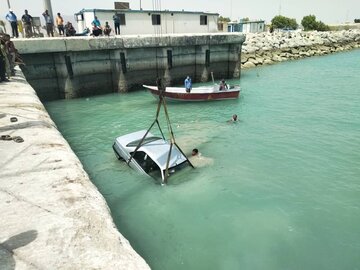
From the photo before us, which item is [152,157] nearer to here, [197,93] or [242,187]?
[242,187]

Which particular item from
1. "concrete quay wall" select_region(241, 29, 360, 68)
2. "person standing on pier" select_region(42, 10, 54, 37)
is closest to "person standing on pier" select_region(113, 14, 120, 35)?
"person standing on pier" select_region(42, 10, 54, 37)

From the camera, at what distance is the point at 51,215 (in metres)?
5.93

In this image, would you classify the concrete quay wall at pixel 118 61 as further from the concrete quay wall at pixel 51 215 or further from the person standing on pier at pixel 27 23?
the concrete quay wall at pixel 51 215

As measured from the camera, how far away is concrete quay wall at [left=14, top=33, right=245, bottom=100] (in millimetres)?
24781

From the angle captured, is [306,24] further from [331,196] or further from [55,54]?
[331,196]

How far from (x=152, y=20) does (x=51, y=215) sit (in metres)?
34.7

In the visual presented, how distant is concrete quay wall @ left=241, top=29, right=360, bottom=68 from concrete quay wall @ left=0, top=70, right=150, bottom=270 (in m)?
39.8

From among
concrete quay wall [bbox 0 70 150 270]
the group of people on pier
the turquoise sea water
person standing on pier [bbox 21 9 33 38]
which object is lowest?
the turquoise sea water

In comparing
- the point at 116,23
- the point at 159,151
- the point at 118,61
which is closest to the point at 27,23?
the point at 118,61

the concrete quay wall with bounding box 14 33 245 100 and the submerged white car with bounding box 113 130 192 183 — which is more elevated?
the concrete quay wall with bounding box 14 33 245 100

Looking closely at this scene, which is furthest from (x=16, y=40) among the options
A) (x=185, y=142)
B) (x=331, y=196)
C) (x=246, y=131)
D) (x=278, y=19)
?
(x=278, y=19)

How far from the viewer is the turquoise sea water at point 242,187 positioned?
8617 mm

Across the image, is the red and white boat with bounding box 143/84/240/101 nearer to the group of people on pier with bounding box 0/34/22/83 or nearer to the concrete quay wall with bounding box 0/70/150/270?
the group of people on pier with bounding box 0/34/22/83

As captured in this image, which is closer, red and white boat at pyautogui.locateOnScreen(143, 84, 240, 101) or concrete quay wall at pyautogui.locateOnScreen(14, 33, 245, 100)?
red and white boat at pyautogui.locateOnScreen(143, 84, 240, 101)
